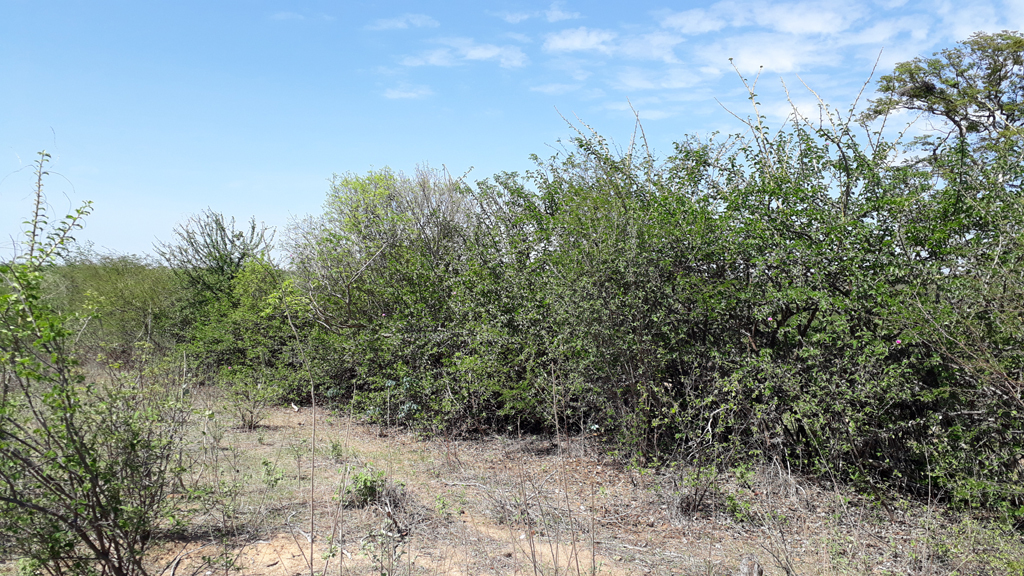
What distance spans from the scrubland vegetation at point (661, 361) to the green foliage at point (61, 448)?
0.02 meters

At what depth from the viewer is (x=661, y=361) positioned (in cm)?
699

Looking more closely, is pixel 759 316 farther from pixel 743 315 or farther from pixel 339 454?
pixel 339 454

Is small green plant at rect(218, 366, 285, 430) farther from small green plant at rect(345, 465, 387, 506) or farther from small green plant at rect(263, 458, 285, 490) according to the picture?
small green plant at rect(345, 465, 387, 506)

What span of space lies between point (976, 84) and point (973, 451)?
16.9m

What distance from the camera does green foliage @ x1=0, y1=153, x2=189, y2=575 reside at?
3010mm

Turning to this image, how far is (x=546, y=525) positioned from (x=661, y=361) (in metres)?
2.98

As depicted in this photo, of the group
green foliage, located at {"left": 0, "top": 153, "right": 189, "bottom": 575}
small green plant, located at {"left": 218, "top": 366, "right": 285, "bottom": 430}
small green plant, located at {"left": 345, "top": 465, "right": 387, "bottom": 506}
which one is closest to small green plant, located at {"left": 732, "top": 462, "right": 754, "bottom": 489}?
small green plant, located at {"left": 345, "top": 465, "right": 387, "bottom": 506}

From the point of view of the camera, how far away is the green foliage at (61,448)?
301cm

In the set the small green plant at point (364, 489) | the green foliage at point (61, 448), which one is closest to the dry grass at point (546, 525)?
the small green plant at point (364, 489)

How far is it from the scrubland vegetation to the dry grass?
0.27 feet

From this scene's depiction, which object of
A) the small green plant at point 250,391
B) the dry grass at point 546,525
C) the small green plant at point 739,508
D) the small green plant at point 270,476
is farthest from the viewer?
the small green plant at point 250,391

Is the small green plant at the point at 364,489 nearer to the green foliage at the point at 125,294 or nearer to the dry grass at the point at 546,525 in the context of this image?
the dry grass at the point at 546,525

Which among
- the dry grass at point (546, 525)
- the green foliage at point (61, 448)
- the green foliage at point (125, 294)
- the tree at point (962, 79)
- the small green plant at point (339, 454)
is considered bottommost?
the dry grass at point (546, 525)

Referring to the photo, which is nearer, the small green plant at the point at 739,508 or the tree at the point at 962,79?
the small green plant at the point at 739,508
